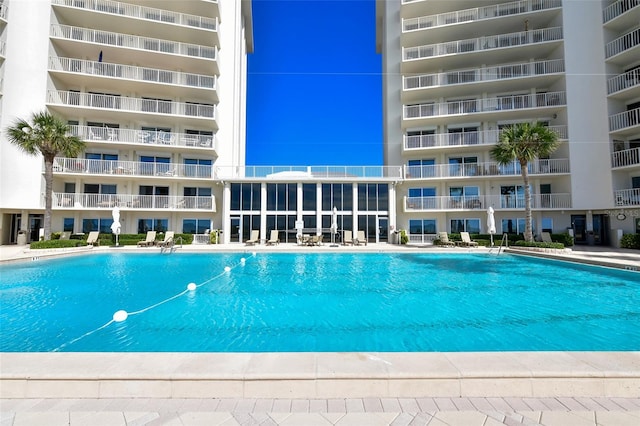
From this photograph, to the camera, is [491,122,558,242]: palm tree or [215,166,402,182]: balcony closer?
[491,122,558,242]: palm tree

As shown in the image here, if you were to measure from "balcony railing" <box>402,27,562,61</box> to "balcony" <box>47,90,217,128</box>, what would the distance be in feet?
52.3

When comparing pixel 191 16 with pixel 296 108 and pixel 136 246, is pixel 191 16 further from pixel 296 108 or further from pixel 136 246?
pixel 136 246

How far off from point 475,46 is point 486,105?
169 inches

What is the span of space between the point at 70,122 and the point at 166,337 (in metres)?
23.3

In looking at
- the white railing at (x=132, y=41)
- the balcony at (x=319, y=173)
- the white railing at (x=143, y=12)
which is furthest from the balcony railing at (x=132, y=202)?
the white railing at (x=143, y=12)

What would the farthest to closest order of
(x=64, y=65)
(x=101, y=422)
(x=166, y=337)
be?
(x=64, y=65)
(x=166, y=337)
(x=101, y=422)

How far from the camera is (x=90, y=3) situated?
20141 mm

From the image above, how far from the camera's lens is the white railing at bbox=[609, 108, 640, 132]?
679 inches

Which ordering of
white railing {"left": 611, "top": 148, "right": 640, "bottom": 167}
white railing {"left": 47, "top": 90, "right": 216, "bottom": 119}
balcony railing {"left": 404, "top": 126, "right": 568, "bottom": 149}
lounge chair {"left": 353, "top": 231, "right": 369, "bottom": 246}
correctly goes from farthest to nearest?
1. balcony railing {"left": 404, "top": 126, "right": 568, "bottom": 149}
2. white railing {"left": 47, "top": 90, "right": 216, "bottom": 119}
3. lounge chair {"left": 353, "top": 231, "right": 369, "bottom": 246}
4. white railing {"left": 611, "top": 148, "right": 640, "bottom": 167}

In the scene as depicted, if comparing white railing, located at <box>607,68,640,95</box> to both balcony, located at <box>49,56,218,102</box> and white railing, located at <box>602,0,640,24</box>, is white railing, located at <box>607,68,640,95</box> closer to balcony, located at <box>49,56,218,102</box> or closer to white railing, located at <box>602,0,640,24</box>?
white railing, located at <box>602,0,640,24</box>

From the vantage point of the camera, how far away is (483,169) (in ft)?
68.7

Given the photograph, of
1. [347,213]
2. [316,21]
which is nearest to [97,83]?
[316,21]

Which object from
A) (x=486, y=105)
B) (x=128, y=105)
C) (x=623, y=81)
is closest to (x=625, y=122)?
(x=623, y=81)

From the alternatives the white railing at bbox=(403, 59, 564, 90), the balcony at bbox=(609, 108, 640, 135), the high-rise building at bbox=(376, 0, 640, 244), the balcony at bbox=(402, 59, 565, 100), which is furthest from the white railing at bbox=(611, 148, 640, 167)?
the white railing at bbox=(403, 59, 564, 90)
